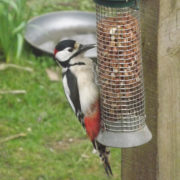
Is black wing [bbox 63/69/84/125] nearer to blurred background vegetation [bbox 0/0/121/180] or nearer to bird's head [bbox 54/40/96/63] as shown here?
bird's head [bbox 54/40/96/63]

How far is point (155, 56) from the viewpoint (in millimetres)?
2623

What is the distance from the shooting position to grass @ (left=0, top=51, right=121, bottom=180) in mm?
4773

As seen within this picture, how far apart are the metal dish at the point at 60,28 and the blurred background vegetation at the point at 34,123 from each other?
1.03 ft

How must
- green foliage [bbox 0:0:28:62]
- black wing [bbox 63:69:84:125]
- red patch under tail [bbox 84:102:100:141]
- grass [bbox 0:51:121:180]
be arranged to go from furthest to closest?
green foliage [bbox 0:0:28:62]
grass [bbox 0:51:121:180]
black wing [bbox 63:69:84:125]
red patch under tail [bbox 84:102:100:141]

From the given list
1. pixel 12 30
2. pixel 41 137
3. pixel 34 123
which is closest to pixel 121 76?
pixel 41 137

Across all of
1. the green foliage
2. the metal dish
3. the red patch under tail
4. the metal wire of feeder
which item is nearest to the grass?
the green foliage

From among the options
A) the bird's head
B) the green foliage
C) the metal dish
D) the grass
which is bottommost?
the grass

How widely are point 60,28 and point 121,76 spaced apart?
14.6 ft

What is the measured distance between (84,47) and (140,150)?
0.68 metres

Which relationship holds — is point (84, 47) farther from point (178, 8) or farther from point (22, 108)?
point (22, 108)

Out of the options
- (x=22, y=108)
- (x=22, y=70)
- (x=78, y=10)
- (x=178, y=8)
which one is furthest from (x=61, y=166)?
(x=78, y=10)

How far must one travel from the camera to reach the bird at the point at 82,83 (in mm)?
3100

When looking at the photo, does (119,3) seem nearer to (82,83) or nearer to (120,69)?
(120,69)

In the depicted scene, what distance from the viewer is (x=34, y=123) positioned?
5.28 meters
